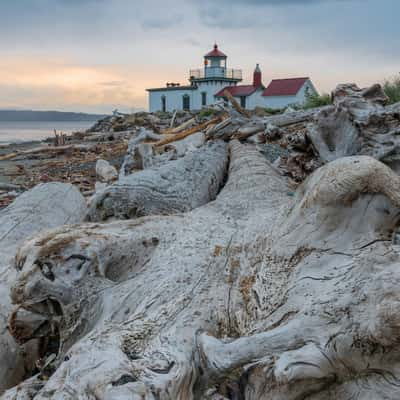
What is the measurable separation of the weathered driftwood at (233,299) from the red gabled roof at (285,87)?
5064 centimetres

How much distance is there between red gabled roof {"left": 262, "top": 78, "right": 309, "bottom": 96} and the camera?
51.0m

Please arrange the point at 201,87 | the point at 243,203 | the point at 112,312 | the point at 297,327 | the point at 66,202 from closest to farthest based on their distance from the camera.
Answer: the point at 297,327
the point at 112,312
the point at 243,203
the point at 66,202
the point at 201,87

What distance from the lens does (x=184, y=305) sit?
2.09 meters

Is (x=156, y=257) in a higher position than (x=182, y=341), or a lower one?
higher

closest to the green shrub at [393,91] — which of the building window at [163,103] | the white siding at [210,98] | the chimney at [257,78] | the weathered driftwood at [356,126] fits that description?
the weathered driftwood at [356,126]

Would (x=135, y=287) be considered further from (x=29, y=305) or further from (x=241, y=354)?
(x=241, y=354)

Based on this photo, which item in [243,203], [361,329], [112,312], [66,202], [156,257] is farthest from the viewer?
[66,202]

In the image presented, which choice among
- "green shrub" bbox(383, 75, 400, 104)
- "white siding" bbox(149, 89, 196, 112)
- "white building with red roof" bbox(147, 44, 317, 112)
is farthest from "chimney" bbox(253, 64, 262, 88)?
"green shrub" bbox(383, 75, 400, 104)

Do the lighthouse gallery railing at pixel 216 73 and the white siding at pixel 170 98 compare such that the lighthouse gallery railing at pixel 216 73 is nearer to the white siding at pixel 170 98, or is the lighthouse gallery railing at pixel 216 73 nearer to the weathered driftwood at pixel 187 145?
the white siding at pixel 170 98

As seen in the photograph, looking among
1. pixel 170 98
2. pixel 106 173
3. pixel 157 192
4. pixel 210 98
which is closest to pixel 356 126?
pixel 157 192

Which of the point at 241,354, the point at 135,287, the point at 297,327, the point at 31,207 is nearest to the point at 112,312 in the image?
the point at 135,287

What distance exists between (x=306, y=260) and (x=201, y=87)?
59736 mm

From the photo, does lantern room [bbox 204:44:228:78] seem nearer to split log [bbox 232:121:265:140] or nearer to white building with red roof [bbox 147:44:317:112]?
white building with red roof [bbox 147:44:317:112]

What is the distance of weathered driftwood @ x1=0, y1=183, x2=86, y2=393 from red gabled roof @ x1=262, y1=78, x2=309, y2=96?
159 ft
